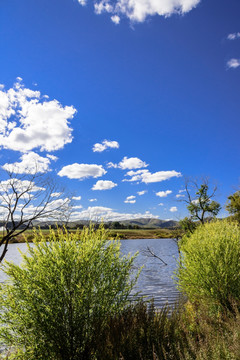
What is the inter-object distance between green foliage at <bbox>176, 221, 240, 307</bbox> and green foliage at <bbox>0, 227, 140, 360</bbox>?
5728 mm

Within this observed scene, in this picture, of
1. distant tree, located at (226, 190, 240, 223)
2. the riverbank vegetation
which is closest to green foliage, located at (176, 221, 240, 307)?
the riverbank vegetation

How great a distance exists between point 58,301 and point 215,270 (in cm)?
747

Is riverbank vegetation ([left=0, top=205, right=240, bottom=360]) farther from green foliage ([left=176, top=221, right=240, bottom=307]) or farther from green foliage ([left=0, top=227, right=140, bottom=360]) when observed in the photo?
green foliage ([left=176, top=221, right=240, bottom=307])

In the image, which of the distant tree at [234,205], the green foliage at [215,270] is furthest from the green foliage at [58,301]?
the distant tree at [234,205]

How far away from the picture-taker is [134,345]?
5.65 metres

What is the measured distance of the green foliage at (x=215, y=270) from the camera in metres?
10.2

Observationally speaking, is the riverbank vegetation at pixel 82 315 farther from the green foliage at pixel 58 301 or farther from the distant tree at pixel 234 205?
the distant tree at pixel 234 205

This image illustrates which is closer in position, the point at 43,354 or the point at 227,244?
the point at 43,354

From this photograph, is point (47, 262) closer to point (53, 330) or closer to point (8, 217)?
point (53, 330)

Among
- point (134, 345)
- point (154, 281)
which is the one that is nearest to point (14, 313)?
point (134, 345)

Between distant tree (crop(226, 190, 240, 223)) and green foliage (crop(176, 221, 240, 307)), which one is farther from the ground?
distant tree (crop(226, 190, 240, 223))

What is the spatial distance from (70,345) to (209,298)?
23.4 ft

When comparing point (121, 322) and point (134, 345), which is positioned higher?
point (121, 322)

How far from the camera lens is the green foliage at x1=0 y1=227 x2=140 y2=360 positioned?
17.7 ft
